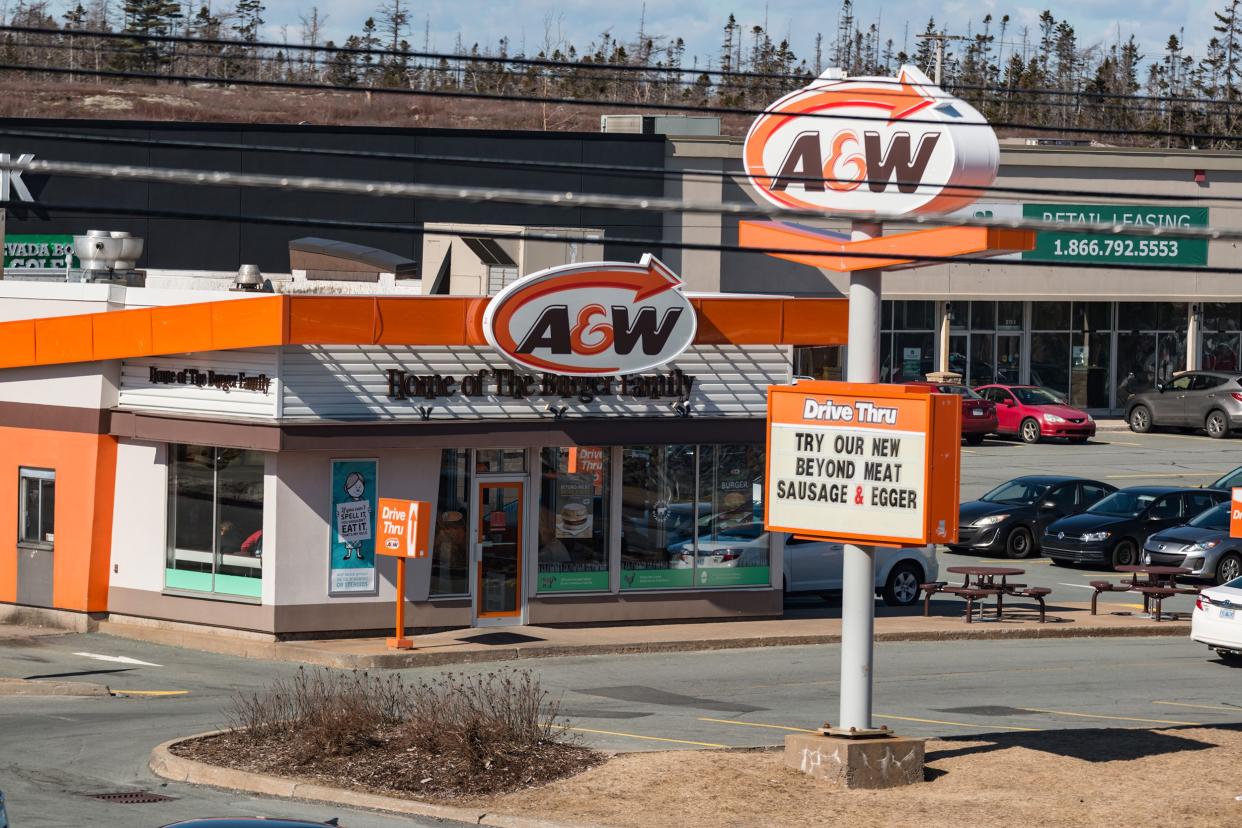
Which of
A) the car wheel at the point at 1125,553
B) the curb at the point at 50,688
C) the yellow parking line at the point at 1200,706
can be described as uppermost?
the car wheel at the point at 1125,553

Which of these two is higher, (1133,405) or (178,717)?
(1133,405)

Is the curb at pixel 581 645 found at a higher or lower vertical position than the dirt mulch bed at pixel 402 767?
lower

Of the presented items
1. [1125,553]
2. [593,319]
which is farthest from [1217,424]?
[593,319]

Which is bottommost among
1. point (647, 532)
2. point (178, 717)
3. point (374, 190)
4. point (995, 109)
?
point (178, 717)

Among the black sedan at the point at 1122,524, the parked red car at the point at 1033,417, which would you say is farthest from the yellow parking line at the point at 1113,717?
the parked red car at the point at 1033,417

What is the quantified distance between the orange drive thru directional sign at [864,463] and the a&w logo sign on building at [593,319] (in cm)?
813

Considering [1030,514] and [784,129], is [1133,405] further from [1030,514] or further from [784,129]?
[784,129]

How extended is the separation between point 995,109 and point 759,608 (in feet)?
285

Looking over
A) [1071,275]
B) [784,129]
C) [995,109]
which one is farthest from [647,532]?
[995,109]

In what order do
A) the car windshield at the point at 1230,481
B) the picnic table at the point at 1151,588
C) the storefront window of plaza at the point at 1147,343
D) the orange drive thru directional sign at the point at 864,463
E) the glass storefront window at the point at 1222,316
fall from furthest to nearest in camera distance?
the glass storefront window at the point at 1222,316 → the storefront window of plaza at the point at 1147,343 → the car windshield at the point at 1230,481 → the picnic table at the point at 1151,588 → the orange drive thru directional sign at the point at 864,463

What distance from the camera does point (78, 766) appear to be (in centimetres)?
1519

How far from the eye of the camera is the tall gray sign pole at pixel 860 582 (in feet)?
47.4

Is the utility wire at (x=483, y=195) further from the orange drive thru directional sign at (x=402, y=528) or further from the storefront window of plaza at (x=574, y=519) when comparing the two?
the storefront window of plaza at (x=574, y=519)

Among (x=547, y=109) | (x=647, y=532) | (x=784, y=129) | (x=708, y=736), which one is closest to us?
(x=784, y=129)
